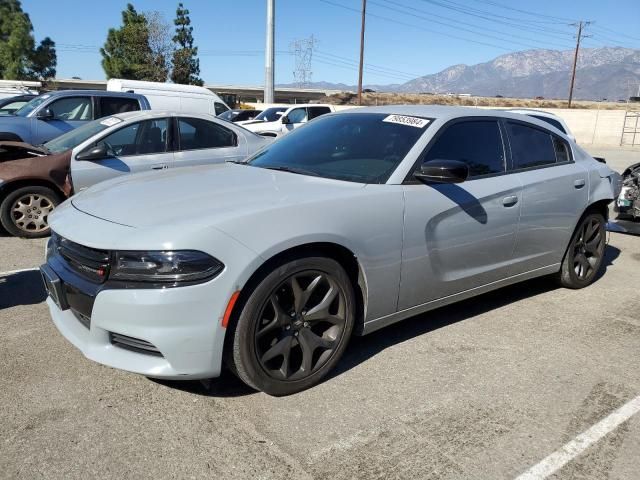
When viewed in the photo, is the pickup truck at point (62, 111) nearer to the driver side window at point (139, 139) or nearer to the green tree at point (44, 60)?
the driver side window at point (139, 139)

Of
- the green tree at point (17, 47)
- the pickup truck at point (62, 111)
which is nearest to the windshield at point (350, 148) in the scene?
the pickup truck at point (62, 111)

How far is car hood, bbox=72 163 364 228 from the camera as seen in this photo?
2764 millimetres

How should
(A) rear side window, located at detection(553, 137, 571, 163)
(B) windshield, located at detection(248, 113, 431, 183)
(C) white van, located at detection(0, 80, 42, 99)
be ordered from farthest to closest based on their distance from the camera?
(C) white van, located at detection(0, 80, 42, 99)
(A) rear side window, located at detection(553, 137, 571, 163)
(B) windshield, located at detection(248, 113, 431, 183)

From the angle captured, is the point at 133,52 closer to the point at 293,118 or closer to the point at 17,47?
the point at 17,47

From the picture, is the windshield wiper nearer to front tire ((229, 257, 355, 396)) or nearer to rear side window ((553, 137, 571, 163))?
front tire ((229, 257, 355, 396))

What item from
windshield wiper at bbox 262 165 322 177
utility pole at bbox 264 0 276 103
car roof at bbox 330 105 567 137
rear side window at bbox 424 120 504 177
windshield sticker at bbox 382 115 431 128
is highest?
utility pole at bbox 264 0 276 103

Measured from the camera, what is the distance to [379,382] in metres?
3.17

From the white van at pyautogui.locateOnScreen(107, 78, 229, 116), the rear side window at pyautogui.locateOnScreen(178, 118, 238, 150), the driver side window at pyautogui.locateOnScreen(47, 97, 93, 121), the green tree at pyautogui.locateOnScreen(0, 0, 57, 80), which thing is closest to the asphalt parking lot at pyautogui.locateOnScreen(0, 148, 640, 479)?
the rear side window at pyautogui.locateOnScreen(178, 118, 238, 150)

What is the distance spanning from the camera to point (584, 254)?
5012 millimetres

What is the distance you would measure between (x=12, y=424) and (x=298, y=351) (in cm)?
146

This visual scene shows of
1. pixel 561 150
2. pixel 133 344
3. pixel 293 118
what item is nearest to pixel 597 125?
pixel 293 118

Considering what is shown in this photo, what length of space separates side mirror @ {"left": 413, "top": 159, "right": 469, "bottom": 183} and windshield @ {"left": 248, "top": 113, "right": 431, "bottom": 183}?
0.75 ft

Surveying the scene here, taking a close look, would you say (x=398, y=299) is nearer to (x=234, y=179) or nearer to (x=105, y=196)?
(x=234, y=179)

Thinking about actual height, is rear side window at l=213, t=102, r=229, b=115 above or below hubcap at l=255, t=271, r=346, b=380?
above
